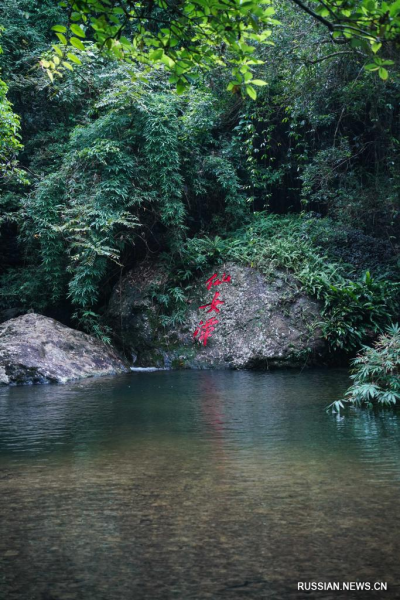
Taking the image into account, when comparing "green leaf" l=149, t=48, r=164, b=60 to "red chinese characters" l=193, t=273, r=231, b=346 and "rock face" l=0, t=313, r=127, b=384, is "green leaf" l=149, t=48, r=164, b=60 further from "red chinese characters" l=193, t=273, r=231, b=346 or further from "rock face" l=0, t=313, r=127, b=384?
"red chinese characters" l=193, t=273, r=231, b=346

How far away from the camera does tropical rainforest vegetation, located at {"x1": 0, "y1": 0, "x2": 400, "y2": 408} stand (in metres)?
11.5

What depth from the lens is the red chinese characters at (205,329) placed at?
1205 centimetres

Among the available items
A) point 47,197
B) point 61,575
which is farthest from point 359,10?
point 47,197

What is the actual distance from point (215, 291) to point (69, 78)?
21.6ft

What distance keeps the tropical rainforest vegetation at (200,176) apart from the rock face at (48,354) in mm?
1205

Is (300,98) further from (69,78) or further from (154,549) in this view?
(154,549)

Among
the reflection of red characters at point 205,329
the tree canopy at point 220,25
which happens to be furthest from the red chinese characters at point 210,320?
the tree canopy at point 220,25

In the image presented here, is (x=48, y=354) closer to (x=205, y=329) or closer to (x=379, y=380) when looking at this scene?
(x=205, y=329)

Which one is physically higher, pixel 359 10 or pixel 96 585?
pixel 359 10

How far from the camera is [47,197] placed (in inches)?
517

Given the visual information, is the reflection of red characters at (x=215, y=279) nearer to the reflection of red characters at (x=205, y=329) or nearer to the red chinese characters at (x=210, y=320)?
the red chinese characters at (x=210, y=320)

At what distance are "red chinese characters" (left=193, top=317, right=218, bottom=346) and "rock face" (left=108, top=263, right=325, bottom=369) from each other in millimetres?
76

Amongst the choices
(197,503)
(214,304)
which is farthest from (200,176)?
(197,503)

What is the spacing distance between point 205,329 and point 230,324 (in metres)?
0.55
